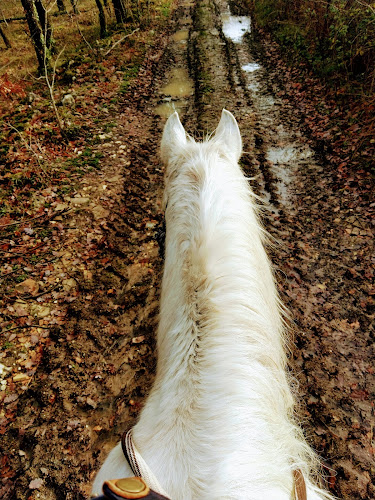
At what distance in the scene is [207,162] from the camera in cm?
179

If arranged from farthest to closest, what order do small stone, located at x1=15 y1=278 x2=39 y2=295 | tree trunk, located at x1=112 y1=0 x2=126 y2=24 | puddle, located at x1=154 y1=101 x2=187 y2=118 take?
tree trunk, located at x1=112 y1=0 x2=126 y2=24 → puddle, located at x1=154 y1=101 x2=187 y2=118 → small stone, located at x1=15 y1=278 x2=39 y2=295

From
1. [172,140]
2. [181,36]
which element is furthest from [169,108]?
[181,36]

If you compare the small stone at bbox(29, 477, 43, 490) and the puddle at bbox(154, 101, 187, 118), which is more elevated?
the puddle at bbox(154, 101, 187, 118)

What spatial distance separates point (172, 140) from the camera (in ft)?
7.18

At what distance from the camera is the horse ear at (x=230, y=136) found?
2102 millimetres

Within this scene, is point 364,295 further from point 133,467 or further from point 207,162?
point 133,467

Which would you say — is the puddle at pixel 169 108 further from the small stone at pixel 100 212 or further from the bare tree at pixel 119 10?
the bare tree at pixel 119 10

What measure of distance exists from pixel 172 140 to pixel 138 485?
200 centimetres

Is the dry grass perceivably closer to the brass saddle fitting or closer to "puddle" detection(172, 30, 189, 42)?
"puddle" detection(172, 30, 189, 42)

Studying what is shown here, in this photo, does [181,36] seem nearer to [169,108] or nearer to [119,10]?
[119,10]

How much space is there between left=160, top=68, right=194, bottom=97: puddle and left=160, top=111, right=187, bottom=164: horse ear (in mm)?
6219

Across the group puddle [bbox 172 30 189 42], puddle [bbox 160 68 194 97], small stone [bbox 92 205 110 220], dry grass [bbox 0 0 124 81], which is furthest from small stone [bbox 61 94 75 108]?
puddle [bbox 172 30 189 42]

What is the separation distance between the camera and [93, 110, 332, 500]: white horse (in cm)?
98

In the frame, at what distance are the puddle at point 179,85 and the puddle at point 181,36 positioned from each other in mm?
3090
